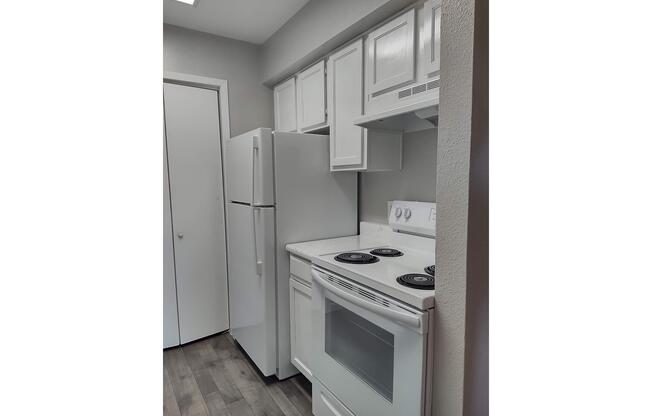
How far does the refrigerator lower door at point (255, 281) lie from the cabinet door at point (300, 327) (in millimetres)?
128

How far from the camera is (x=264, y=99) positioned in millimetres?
2926

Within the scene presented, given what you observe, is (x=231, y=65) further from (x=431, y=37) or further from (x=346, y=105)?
(x=431, y=37)

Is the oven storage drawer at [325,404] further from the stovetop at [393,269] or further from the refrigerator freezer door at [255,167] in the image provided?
the refrigerator freezer door at [255,167]

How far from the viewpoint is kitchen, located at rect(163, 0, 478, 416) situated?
141 cm

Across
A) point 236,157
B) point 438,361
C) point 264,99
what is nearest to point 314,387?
point 438,361

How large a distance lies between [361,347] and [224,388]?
1141mm

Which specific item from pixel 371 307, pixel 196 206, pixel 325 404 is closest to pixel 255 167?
pixel 196 206

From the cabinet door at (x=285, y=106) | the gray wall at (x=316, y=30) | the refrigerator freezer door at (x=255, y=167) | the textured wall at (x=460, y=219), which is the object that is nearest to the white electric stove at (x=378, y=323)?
the textured wall at (x=460, y=219)

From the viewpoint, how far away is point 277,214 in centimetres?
206
